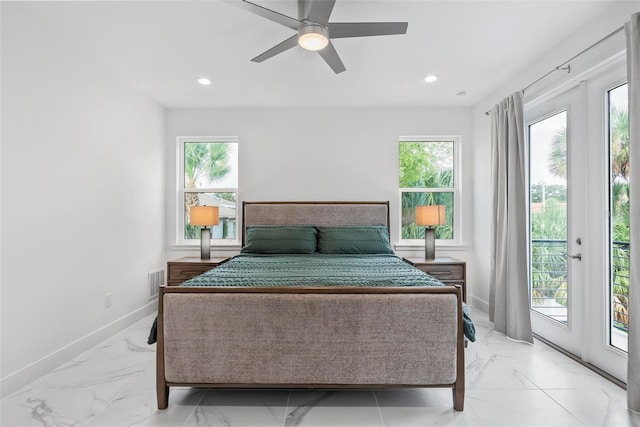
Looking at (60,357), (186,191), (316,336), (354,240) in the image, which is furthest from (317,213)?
(60,357)

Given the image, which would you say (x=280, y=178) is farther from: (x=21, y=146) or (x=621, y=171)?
(x=621, y=171)

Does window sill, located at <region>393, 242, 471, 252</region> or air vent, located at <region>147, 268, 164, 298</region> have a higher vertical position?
window sill, located at <region>393, 242, 471, 252</region>

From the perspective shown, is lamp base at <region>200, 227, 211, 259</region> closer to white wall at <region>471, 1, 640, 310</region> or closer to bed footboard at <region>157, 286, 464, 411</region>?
bed footboard at <region>157, 286, 464, 411</region>

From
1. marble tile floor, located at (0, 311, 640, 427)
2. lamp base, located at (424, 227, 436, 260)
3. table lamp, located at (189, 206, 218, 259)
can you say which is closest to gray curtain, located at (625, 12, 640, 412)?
marble tile floor, located at (0, 311, 640, 427)

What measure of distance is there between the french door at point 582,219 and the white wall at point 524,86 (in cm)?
12

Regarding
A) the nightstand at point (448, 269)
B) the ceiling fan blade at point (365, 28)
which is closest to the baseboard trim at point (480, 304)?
the nightstand at point (448, 269)

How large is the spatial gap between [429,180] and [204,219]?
286 cm

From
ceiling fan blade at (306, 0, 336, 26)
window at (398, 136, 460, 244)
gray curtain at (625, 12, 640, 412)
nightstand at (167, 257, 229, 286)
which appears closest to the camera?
ceiling fan blade at (306, 0, 336, 26)

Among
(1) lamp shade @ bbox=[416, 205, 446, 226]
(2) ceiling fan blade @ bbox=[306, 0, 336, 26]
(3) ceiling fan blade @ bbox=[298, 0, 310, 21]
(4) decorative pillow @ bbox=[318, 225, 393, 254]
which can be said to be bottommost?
(4) decorative pillow @ bbox=[318, 225, 393, 254]

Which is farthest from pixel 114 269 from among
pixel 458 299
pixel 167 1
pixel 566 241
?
pixel 566 241

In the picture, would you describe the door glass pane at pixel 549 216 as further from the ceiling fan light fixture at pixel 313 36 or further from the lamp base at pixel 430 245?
the ceiling fan light fixture at pixel 313 36

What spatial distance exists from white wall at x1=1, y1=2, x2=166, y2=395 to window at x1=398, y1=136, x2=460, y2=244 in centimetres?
318

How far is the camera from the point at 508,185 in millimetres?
3158

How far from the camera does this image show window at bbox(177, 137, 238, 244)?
174 inches
